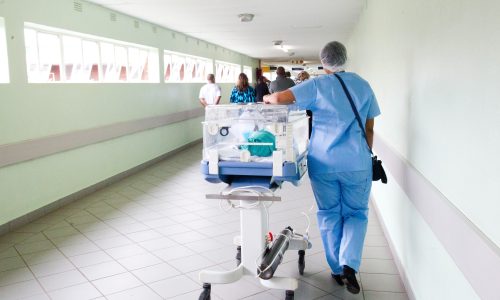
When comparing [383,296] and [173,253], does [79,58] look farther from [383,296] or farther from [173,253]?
[383,296]

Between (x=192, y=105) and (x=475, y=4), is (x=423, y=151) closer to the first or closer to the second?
(x=475, y=4)

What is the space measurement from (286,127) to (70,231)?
2909mm

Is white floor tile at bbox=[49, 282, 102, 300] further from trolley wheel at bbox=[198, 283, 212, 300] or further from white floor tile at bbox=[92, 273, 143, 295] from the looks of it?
trolley wheel at bbox=[198, 283, 212, 300]

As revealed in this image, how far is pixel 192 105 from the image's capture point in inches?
417

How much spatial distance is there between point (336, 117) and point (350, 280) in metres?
1.07

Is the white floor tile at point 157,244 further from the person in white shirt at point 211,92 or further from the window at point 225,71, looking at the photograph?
the window at point 225,71

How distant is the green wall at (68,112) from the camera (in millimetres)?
4410

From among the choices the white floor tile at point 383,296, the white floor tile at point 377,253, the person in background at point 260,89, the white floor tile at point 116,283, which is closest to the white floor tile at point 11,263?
the white floor tile at point 116,283

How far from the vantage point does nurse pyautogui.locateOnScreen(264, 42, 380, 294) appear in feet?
9.28

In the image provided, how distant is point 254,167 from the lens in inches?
97.5

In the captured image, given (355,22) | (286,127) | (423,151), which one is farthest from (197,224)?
(355,22)

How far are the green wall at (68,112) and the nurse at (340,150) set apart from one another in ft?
9.90

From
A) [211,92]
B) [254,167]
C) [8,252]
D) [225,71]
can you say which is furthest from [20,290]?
[225,71]

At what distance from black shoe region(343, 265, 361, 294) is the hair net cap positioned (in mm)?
1353
